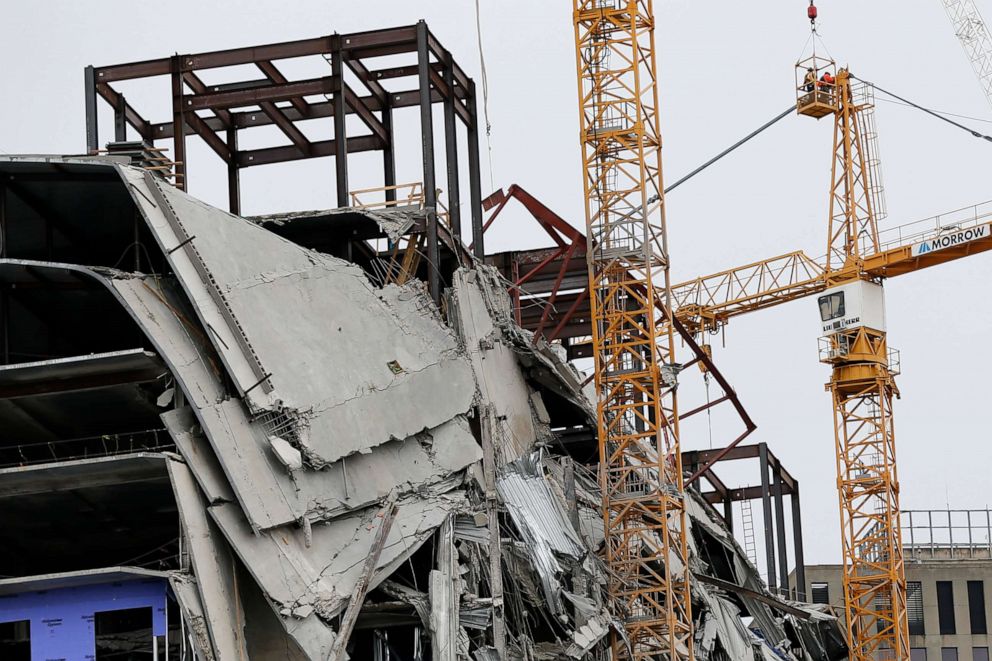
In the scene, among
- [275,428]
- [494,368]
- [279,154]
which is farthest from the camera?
[279,154]

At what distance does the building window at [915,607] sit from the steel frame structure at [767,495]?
2038 centimetres

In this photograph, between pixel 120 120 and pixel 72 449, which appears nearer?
pixel 72 449

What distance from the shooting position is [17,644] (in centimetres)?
4453

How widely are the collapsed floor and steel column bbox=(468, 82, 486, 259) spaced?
2.17 meters

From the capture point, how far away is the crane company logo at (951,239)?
2724 inches

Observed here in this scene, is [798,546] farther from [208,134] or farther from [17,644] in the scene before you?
[17,644]

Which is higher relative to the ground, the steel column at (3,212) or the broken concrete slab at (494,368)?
the steel column at (3,212)

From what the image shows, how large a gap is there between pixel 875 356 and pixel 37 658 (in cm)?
4053

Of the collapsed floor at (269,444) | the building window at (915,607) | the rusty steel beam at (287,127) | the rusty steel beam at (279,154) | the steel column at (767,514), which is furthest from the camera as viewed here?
the building window at (915,607)

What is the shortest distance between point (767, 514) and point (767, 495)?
1.00 m

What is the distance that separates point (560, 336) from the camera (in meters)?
61.6

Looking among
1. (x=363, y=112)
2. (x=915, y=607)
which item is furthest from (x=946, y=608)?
(x=363, y=112)

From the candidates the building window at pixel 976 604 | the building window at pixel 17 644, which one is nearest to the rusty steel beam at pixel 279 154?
the building window at pixel 17 644

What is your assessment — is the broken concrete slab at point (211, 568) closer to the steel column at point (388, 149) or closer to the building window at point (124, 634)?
the building window at point (124, 634)
